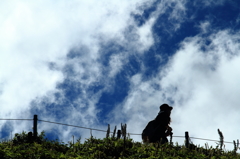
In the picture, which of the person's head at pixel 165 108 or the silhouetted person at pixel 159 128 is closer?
the silhouetted person at pixel 159 128

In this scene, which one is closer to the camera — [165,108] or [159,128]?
[159,128]

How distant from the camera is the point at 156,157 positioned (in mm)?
13195

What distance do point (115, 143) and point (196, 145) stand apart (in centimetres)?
571

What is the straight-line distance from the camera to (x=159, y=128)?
785 inches

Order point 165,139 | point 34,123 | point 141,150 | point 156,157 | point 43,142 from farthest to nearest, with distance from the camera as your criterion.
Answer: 1. point 165,139
2. point 34,123
3. point 43,142
4. point 141,150
5. point 156,157

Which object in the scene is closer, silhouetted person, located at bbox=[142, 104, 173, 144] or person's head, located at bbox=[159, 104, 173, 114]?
silhouetted person, located at bbox=[142, 104, 173, 144]

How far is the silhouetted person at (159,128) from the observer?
65.0 ft

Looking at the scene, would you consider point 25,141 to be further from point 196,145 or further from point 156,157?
point 196,145

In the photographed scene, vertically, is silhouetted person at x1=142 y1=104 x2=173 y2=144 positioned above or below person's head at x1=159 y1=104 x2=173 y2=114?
below

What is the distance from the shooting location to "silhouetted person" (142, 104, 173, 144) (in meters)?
19.8

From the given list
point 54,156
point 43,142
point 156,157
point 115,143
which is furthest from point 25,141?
point 156,157

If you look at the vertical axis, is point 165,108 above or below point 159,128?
above

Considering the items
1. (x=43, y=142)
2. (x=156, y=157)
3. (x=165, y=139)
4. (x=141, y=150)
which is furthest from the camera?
(x=165, y=139)

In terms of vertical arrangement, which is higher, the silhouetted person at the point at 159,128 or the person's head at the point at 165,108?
the person's head at the point at 165,108
